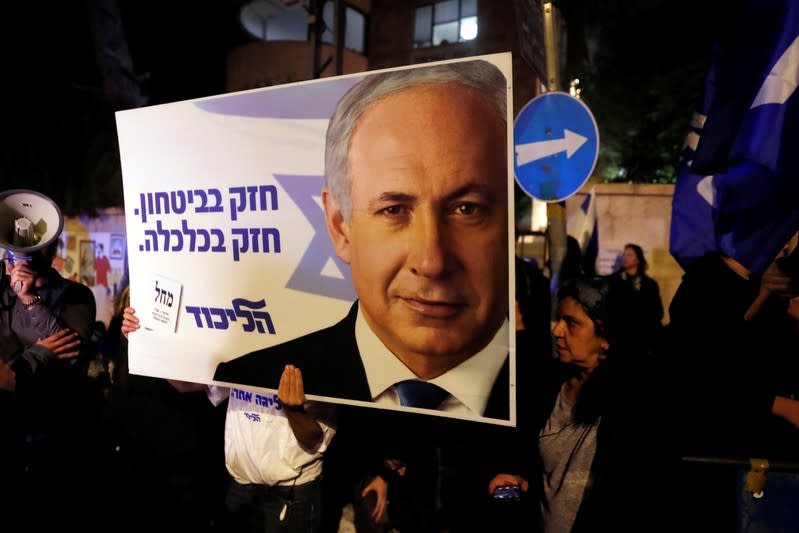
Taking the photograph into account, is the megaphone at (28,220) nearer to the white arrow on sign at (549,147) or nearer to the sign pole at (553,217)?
the white arrow on sign at (549,147)

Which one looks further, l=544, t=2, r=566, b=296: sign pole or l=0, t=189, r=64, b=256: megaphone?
l=544, t=2, r=566, b=296: sign pole

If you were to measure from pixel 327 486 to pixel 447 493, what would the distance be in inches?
30.8

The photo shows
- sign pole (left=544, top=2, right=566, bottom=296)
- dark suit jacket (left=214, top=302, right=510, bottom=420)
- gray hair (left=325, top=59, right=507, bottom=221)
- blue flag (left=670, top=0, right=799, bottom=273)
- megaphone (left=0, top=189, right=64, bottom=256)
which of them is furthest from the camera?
sign pole (left=544, top=2, right=566, bottom=296)

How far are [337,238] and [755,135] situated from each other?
1.76 meters

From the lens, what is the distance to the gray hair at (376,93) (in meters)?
1.68

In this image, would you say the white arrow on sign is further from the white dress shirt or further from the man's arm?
the man's arm

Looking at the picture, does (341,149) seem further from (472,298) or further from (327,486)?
(327,486)

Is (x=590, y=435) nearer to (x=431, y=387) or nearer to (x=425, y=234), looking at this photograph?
(x=431, y=387)

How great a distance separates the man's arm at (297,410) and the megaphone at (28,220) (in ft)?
6.54

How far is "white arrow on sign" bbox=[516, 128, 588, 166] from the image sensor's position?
3.51 m

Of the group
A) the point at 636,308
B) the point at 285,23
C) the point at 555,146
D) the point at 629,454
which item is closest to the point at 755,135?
the point at 636,308

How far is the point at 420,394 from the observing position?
6.06 feet

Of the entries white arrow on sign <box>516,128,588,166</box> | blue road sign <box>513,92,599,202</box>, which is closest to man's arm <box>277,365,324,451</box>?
blue road sign <box>513,92,599,202</box>

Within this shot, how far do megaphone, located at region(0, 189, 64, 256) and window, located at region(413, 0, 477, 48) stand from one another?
55.1 ft
